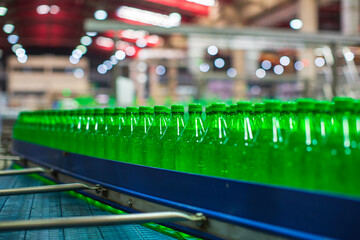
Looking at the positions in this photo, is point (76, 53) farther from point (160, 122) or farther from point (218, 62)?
point (160, 122)

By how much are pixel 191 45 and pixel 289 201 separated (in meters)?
4.72

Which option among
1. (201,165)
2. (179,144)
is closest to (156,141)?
(179,144)

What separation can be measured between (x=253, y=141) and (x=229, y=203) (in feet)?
0.66

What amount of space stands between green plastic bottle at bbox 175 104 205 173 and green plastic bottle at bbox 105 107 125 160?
0.48m

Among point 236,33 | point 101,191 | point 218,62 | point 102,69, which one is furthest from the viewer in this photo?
point 102,69

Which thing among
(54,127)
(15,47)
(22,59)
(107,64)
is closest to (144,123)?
(54,127)

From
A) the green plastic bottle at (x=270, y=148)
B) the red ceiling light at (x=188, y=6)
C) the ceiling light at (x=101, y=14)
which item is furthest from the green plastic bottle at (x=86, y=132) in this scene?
the ceiling light at (x=101, y=14)

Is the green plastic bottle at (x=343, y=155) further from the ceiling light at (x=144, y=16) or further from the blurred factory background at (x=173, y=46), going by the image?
the ceiling light at (x=144, y=16)

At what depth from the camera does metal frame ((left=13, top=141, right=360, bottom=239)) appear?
2.93 feet

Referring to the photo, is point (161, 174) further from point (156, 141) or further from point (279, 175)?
point (279, 175)

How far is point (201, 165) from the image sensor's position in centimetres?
138

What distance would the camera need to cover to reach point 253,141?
1204 millimetres

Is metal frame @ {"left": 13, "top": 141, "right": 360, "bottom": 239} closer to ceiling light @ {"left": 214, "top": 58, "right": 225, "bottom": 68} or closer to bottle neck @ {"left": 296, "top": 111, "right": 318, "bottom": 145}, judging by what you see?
bottle neck @ {"left": 296, "top": 111, "right": 318, "bottom": 145}

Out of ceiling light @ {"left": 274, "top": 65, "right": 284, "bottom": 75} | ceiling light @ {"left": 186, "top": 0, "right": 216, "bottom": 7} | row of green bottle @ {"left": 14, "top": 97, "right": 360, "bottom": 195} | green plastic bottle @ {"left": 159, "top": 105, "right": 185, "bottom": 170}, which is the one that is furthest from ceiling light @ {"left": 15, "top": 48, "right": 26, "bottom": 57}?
green plastic bottle @ {"left": 159, "top": 105, "right": 185, "bottom": 170}
